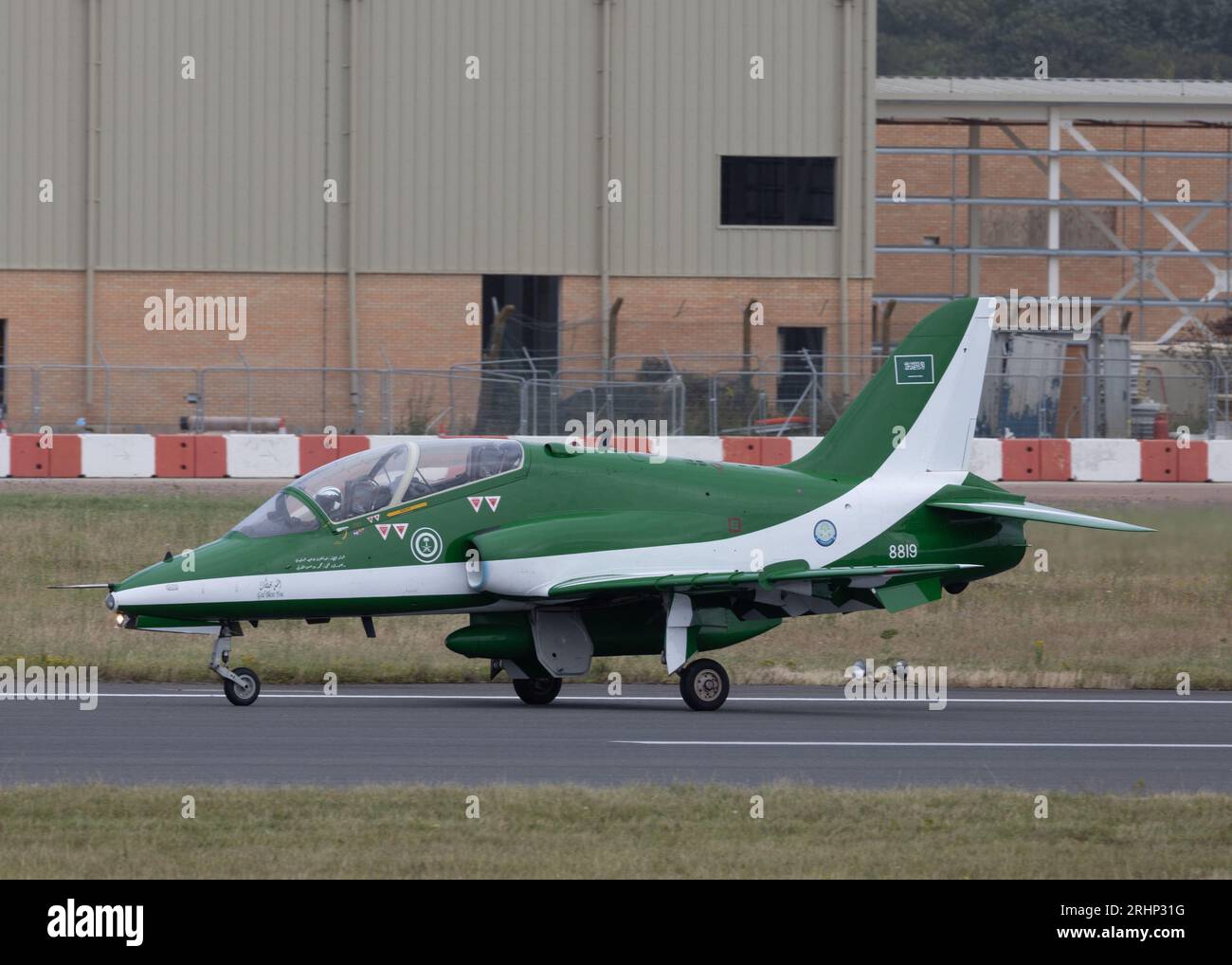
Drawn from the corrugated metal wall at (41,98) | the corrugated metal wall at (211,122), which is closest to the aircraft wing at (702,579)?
the corrugated metal wall at (211,122)

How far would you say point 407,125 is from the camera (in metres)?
39.4

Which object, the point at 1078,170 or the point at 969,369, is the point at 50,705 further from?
the point at 1078,170

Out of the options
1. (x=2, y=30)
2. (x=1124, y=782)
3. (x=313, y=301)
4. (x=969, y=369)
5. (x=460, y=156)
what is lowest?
(x=1124, y=782)

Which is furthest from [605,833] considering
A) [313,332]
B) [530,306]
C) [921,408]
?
[530,306]

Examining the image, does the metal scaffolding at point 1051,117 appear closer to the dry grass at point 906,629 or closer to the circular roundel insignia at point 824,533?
the dry grass at point 906,629

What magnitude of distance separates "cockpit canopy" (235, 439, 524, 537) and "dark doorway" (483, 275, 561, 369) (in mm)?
25781

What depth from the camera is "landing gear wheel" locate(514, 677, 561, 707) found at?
49.9 feet

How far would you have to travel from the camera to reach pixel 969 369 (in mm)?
16609

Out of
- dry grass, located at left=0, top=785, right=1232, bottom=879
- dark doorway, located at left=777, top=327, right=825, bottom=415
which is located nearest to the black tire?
dry grass, located at left=0, top=785, right=1232, bottom=879

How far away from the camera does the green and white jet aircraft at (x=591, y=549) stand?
47.0ft

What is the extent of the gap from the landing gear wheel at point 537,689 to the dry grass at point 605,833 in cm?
486

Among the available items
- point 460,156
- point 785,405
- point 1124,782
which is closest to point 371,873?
point 1124,782

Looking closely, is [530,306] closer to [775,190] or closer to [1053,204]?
[775,190]

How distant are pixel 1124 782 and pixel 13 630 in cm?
1231
